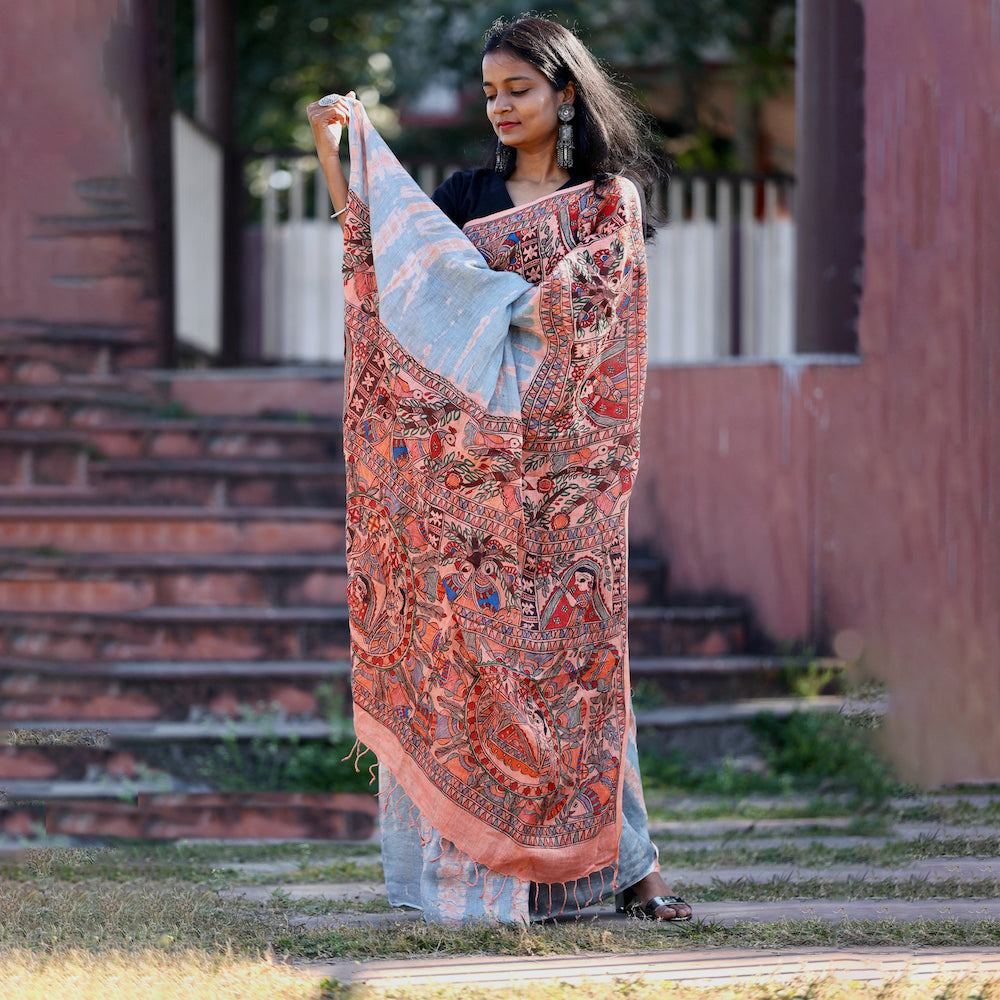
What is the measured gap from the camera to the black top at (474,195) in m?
3.14

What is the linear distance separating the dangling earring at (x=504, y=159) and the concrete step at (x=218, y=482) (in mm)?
2718

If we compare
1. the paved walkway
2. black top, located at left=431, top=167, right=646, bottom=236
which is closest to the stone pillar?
black top, located at left=431, top=167, right=646, bottom=236

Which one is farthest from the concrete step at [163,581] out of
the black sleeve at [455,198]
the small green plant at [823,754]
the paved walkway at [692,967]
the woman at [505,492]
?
the paved walkway at [692,967]

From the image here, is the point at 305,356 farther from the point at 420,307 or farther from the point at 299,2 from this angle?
the point at 420,307

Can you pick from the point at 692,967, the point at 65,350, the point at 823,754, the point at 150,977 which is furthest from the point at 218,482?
the point at 692,967

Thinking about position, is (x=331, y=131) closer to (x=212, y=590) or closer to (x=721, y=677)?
(x=212, y=590)

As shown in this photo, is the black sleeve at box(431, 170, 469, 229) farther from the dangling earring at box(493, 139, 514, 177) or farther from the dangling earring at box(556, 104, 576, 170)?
the dangling earring at box(556, 104, 576, 170)

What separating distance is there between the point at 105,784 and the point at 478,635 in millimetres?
2142

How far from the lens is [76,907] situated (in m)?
3.02

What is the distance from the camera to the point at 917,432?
4.86 meters

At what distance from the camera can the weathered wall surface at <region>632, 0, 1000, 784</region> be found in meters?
4.72

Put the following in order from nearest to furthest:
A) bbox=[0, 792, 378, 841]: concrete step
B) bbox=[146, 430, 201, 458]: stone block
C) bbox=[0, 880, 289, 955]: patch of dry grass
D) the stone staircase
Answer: bbox=[0, 880, 289, 955]: patch of dry grass → bbox=[0, 792, 378, 841]: concrete step → the stone staircase → bbox=[146, 430, 201, 458]: stone block

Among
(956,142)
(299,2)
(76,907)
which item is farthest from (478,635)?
(299,2)

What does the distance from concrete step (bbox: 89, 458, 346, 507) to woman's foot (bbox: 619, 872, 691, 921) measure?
303cm
